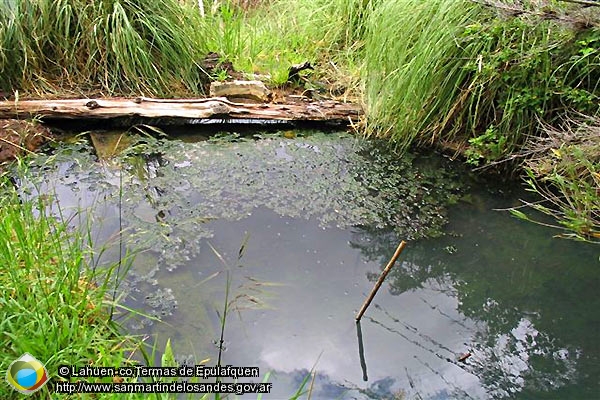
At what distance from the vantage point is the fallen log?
2.89m

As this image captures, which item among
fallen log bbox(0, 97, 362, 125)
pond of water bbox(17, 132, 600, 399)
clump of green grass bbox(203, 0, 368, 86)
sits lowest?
pond of water bbox(17, 132, 600, 399)

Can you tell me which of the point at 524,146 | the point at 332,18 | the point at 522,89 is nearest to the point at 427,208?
the point at 524,146

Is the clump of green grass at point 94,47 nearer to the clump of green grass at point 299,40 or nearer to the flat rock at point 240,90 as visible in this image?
the flat rock at point 240,90

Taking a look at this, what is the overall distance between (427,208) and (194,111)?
1444 mm

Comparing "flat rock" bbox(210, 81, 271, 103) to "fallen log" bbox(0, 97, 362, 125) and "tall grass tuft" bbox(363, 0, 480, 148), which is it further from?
"tall grass tuft" bbox(363, 0, 480, 148)

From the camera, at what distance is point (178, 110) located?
300 cm

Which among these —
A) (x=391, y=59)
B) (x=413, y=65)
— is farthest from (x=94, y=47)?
(x=413, y=65)

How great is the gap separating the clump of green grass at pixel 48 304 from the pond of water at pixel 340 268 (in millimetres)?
185

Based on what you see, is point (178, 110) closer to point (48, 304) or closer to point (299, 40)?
point (299, 40)

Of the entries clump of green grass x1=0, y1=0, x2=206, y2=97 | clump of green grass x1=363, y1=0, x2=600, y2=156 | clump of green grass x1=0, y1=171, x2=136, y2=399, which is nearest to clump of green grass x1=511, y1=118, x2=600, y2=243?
clump of green grass x1=363, y1=0, x2=600, y2=156

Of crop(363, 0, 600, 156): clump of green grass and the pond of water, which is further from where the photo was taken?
crop(363, 0, 600, 156): clump of green grass

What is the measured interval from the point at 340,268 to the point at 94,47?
7.01 ft

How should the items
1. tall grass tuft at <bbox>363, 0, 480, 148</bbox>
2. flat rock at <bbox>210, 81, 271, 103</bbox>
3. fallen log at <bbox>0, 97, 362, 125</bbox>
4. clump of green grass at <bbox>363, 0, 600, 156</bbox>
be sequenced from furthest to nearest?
flat rock at <bbox>210, 81, 271, 103</bbox>
fallen log at <bbox>0, 97, 362, 125</bbox>
tall grass tuft at <bbox>363, 0, 480, 148</bbox>
clump of green grass at <bbox>363, 0, 600, 156</bbox>

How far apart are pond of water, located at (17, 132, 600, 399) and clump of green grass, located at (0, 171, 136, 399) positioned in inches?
7.3
